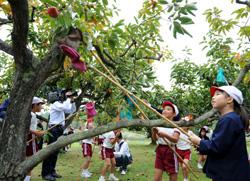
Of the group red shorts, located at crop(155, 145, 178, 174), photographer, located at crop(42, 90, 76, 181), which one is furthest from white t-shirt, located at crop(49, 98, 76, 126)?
red shorts, located at crop(155, 145, 178, 174)

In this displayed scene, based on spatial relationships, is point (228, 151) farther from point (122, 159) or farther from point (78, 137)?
point (122, 159)

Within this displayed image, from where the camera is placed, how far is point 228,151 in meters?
2.94

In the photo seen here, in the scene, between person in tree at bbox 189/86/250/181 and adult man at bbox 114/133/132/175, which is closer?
person in tree at bbox 189/86/250/181

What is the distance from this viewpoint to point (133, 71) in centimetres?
396

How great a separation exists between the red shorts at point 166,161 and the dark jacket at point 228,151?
233 cm

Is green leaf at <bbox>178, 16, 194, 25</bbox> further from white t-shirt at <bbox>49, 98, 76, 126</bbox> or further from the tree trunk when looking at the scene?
white t-shirt at <bbox>49, 98, 76, 126</bbox>

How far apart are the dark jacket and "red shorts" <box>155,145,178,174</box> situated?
7.64ft

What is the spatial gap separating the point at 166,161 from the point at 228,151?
248cm

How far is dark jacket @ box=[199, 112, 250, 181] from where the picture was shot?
2.89 meters

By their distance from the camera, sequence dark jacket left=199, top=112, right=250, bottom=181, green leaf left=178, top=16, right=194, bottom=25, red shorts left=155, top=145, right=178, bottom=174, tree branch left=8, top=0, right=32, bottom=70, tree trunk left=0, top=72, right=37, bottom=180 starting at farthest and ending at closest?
red shorts left=155, top=145, right=178, bottom=174
dark jacket left=199, top=112, right=250, bottom=181
tree trunk left=0, top=72, right=37, bottom=180
tree branch left=8, top=0, right=32, bottom=70
green leaf left=178, top=16, right=194, bottom=25

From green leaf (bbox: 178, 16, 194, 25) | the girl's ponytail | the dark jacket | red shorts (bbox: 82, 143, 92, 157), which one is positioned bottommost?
red shorts (bbox: 82, 143, 92, 157)

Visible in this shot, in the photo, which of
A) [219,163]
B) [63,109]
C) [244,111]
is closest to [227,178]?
[219,163]

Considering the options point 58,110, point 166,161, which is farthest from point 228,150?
point 58,110

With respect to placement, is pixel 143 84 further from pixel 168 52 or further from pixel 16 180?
pixel 168 52
